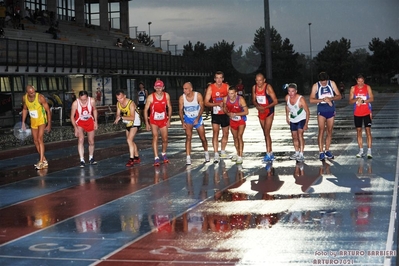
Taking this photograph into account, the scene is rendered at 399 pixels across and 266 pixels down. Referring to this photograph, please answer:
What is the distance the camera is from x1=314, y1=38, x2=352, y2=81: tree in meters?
134

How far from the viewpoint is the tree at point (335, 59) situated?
134 metres

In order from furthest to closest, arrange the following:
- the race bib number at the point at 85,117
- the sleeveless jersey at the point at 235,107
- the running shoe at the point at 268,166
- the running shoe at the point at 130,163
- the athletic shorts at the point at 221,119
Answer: the race bib number at the point at 85,117, the athletic shorts at the point at 221,119, the running shoe at the point at 130,163, the sleeveless jersey at the point at 235,107, the running shoe at the point at 268,166

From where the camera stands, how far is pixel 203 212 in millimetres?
11523

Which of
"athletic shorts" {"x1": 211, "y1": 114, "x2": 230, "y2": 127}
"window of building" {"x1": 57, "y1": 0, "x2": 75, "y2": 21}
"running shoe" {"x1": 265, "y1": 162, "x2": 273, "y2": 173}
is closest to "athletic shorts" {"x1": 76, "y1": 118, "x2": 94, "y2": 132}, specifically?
"athletic shorts" {"x1": 211, "y1": 114, "x2": 230, "y2": 127}

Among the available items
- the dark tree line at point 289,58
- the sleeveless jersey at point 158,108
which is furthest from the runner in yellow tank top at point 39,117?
the dark tree line at point 289,58

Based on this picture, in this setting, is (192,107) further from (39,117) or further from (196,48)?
(196,48)

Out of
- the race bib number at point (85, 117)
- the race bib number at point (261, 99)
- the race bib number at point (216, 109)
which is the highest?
the race bib number at point (261, 99)

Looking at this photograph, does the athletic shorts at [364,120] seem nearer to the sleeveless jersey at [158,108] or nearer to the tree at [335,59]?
the sleeveless jersey at [158,108]

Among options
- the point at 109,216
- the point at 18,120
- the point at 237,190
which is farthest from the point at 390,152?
the point at 18,120

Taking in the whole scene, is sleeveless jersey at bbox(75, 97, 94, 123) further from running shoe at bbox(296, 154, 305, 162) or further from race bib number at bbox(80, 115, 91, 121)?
running shoe at bbox(296, 154, 305, 162)

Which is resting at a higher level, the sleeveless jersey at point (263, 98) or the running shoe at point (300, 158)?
the sleeveless jersey at point (263, 98)

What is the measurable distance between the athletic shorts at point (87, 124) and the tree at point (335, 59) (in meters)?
117

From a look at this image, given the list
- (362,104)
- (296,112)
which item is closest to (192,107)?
(296,112)

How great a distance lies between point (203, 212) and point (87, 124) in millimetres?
7638
